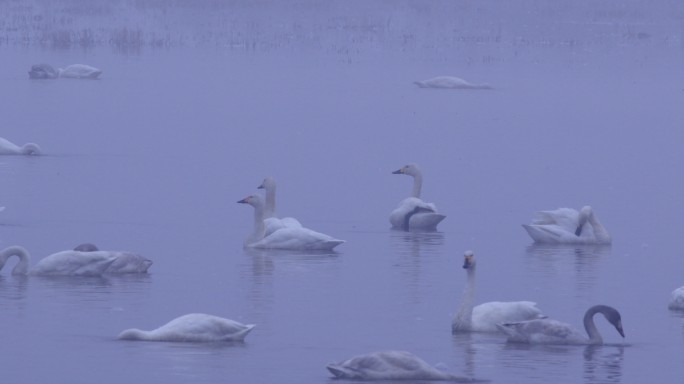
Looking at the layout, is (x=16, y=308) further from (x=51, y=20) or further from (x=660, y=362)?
(x=51, y=20)

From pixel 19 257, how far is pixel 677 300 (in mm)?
5228

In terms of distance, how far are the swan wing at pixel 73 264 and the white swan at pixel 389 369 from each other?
4.42 meters

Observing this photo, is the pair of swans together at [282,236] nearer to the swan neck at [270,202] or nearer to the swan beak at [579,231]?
the swan neck at [270,202]

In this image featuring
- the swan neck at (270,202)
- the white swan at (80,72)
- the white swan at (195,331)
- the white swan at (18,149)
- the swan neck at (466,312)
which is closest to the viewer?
the white swan at (195,331)

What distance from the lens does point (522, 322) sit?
45.0ft

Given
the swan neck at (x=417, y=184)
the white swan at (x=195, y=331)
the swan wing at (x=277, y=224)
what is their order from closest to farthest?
1. the white swan at (x=195, y=331)
2. the swan wing at (x=277, y=224)
3. the swan neck at (x=417, y=184)

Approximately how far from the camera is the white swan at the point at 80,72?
45000 millimetres

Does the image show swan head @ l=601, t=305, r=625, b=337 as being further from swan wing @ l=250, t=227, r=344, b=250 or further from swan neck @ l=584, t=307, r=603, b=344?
swan wing @ l=250, t=227, r=344, b=250

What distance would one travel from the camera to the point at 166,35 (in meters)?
65.4

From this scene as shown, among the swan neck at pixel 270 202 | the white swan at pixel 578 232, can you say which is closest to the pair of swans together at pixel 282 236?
the swan neck at pixel 270 202

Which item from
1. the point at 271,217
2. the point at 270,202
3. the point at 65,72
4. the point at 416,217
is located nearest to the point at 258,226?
the point at 271,217

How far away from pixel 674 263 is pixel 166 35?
158ft

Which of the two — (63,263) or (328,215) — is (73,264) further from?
(328,215)

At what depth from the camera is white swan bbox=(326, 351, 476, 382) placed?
1202cm
